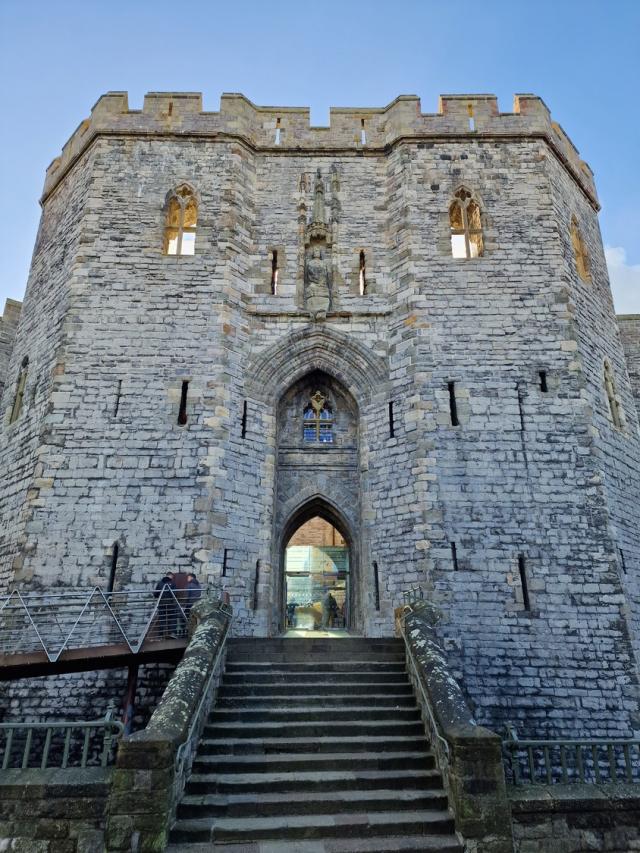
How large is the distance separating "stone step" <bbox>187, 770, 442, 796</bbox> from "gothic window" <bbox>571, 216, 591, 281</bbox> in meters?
10.7

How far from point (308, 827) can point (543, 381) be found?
8.38 metres

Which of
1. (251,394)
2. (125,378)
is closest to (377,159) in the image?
(251,394)

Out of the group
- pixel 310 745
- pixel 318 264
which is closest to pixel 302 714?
pixel 310 745

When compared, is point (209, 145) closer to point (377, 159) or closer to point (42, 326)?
point (377, 159)

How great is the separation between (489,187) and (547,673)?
9442 mm

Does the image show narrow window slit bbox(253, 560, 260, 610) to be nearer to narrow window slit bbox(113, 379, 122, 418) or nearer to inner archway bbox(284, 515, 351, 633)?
inner archway bbox(284, 515, 351, 633)

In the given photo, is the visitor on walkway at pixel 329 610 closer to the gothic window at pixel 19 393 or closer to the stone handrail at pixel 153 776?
the stone handrail at pixel 153 776

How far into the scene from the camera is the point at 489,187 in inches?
506

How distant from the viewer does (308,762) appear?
242 inches

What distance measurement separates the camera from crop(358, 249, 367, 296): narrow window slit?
12617 mm

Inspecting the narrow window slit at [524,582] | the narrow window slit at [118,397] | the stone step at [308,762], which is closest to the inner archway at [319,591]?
the narrow window slit at [524,582]

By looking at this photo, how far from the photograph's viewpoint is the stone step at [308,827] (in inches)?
202

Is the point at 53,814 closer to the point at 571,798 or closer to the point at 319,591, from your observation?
the point at 571,798

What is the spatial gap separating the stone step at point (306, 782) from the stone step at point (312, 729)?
0.59 m
